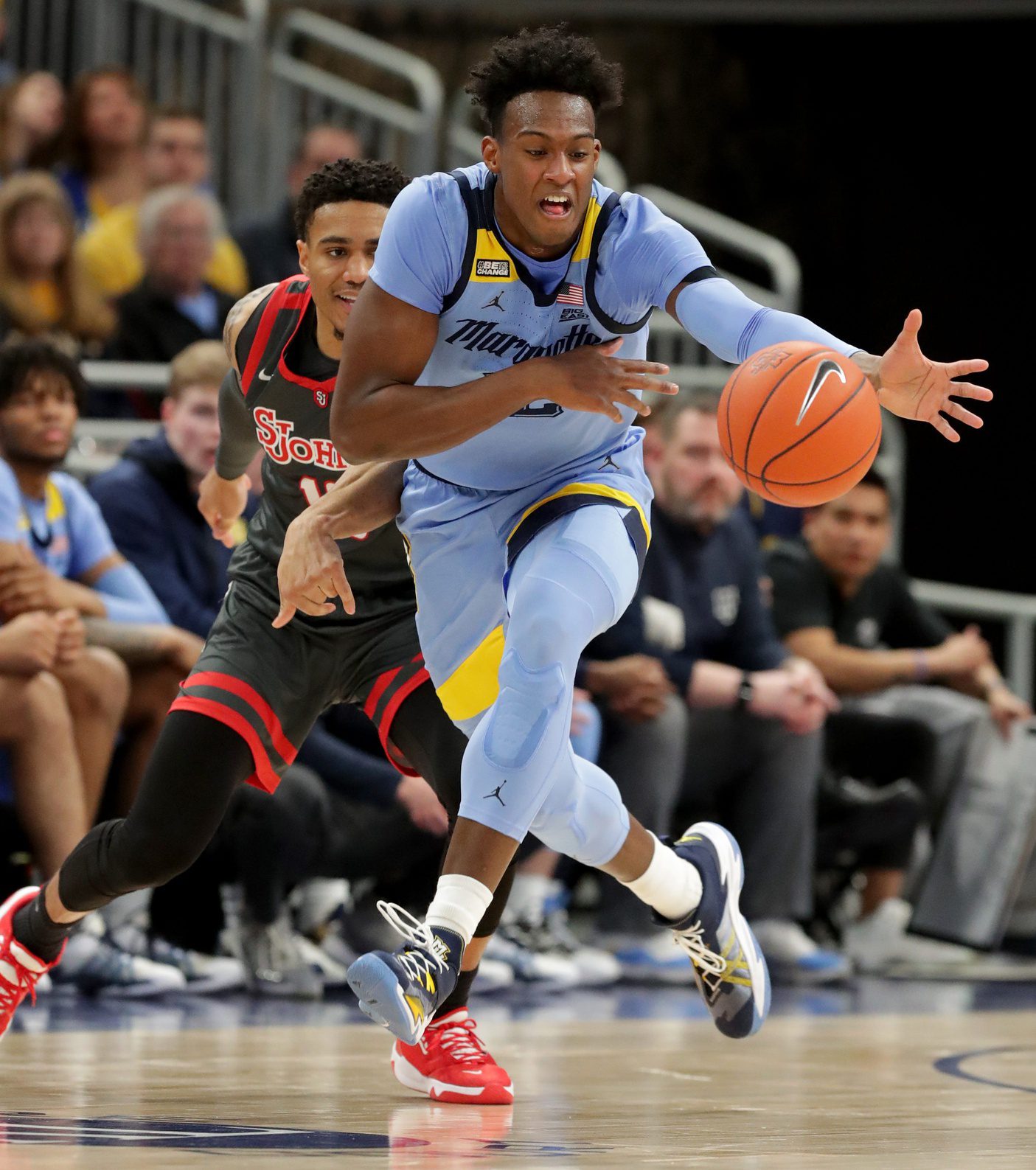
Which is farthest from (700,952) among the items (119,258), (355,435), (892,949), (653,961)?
(119,258)

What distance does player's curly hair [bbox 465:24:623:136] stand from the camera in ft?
12.0

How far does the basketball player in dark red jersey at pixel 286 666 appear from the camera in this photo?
4.07 metres

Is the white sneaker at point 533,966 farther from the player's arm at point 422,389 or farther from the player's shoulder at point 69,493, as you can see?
the player's arm at point 422,389

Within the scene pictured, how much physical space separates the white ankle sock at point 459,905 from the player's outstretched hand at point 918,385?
1148mm

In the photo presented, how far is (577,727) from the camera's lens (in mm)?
6176

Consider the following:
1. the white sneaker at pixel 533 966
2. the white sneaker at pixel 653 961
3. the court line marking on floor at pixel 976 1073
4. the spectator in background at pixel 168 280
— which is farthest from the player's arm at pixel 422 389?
the spectator in background at pixel 168 280

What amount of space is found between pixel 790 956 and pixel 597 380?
367 cm

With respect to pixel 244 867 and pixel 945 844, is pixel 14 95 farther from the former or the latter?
pixel 945 844

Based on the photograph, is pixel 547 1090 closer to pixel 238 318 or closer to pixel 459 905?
pixel 459 905

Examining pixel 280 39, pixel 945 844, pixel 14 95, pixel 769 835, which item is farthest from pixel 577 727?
pixel 280 39

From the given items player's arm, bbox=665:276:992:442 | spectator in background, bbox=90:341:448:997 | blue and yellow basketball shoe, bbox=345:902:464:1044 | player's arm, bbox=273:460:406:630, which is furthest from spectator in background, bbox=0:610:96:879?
player's arm, bbox=665:276:992:442

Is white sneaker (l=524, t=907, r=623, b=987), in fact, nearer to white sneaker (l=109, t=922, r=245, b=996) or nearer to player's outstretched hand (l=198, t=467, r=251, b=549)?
white sneaker (l=109, t=922, r=245, b=996)

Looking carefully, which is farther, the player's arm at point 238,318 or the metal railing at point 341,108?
the metal railing at point 341,108

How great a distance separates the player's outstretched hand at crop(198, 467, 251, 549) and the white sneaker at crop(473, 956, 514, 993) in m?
1.94
